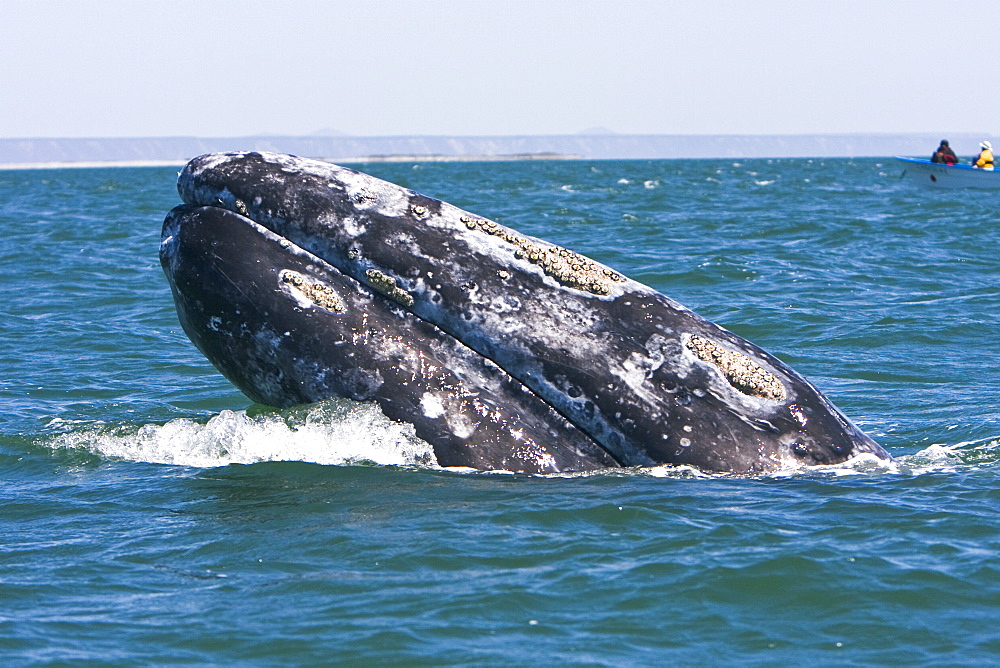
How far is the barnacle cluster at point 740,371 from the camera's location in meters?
6.18

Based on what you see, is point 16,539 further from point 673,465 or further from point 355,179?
point 673,465

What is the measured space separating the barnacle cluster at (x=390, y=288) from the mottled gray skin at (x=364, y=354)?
0.19 feet

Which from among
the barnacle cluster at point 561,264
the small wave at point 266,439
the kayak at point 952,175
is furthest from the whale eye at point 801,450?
the kayak at point 952,175

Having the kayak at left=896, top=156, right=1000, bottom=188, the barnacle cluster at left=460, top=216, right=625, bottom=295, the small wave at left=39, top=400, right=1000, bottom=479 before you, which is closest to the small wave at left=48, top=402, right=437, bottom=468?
the small wave at left=39, top=400, right=1000, bottom=479

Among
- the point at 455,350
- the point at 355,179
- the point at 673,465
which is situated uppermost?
the point at 355,179

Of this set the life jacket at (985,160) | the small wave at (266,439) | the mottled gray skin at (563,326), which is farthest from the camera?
the life jacket at (985,160)

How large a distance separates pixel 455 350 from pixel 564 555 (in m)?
1.37

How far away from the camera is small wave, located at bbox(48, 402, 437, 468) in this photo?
21.2ft

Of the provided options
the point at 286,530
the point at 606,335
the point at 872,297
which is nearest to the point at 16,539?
the point at 286,530

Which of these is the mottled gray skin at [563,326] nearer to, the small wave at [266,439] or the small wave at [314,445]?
the small wave at [314,445]

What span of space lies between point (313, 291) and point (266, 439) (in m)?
1.22

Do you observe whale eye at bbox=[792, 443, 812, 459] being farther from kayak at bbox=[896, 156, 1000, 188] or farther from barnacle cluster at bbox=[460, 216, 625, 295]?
kayak at bbox=[896, 156, 1000, 188]

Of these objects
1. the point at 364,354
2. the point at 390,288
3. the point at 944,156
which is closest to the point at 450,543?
the point at 364,354

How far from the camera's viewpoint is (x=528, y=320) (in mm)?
6266
